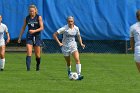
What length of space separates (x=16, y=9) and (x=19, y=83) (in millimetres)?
13204

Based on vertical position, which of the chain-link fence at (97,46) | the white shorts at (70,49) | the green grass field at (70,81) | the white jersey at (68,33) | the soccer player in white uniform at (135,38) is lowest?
the chain-link fence at (97,46)

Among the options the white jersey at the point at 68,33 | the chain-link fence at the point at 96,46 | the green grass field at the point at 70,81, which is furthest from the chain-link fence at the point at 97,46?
the white jersey at the point at 68,33

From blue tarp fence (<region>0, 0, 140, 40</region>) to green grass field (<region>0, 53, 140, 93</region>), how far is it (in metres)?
2.85

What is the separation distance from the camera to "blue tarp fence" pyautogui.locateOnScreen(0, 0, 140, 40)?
27.2 m

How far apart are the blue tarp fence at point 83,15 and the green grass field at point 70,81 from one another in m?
2.85

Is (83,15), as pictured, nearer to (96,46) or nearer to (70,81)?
(96,46)

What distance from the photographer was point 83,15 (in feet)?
89.7

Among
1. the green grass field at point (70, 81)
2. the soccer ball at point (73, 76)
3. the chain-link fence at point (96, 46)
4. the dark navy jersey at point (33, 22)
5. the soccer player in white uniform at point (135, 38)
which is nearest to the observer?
the soccer player in white uniform at point (135, 38)

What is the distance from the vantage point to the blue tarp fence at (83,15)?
27188mm

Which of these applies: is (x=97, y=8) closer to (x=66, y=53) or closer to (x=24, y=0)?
(x=24, y=0)

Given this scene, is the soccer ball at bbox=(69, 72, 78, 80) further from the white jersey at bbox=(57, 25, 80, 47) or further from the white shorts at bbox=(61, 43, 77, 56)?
the white jersey at bbox=(57, 25, 80, 47)

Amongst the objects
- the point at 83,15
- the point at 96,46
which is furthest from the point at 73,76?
the point at 96,46

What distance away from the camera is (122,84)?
562 inches

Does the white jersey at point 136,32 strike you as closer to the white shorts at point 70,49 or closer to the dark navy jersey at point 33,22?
the white shorts at point 70,49
